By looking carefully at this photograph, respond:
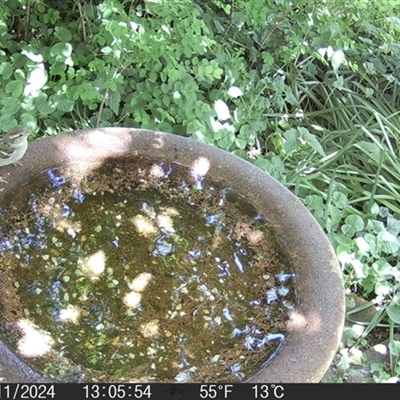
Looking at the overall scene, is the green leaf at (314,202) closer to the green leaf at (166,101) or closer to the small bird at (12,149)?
the green leaf at (166,101)

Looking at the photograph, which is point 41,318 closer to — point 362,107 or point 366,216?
point 366,216

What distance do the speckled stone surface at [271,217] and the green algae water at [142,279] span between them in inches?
1.8

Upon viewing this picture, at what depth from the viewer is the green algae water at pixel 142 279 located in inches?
76.7

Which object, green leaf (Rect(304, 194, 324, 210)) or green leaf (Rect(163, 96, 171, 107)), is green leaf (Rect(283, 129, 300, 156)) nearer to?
green leaf (Rect(304, 194, 324, 210))

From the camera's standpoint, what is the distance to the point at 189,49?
3029mm

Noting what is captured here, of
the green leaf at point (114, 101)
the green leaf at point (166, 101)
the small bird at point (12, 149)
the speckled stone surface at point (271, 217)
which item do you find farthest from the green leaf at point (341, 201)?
the small bird at point (12, 149)

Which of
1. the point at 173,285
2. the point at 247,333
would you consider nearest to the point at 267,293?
the point at 247,333

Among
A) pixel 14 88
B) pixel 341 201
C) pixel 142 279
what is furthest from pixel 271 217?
pixel 14 88

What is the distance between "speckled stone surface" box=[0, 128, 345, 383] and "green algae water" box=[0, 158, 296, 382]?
0.15ft

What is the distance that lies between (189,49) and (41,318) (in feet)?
5.18

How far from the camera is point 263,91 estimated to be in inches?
151

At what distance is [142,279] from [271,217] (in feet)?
1.81

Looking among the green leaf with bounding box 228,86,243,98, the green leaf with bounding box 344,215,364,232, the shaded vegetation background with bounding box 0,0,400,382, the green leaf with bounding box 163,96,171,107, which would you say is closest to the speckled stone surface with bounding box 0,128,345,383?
the shaded vegetation background with bounding box 0,0,400,382

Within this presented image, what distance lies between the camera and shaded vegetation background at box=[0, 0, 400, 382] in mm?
2996
